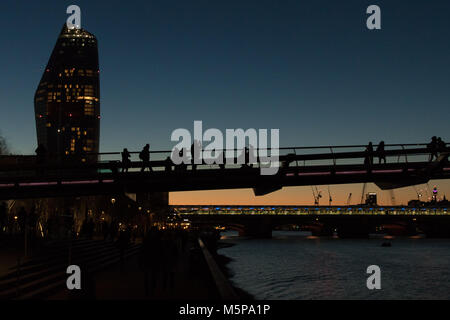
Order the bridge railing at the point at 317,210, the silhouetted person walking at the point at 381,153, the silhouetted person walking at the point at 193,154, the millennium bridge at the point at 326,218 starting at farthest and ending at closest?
the bridge railing at the point at 317,210
the millennium bridge at the point at 326,218
the silhouetted person walking at the point at 381,153
the silhouetted person walking at the point at 193,154

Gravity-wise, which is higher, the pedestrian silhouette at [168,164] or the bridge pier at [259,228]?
the pedestrian silhouette at [168,164]

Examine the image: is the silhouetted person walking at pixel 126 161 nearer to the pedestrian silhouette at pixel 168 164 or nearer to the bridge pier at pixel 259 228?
the pedestrian silhouette at pixel 168 164

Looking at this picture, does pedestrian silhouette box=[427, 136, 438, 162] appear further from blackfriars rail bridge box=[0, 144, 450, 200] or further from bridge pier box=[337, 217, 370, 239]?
bridge pier box=[337, 217, 370, 239]

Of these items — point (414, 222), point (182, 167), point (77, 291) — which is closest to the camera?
point (77, 291)

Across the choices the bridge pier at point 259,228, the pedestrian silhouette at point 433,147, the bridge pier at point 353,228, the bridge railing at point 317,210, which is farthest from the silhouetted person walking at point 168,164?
the bridge pier at point 353,228

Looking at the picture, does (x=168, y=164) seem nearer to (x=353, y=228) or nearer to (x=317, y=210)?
(x=317, y=210)

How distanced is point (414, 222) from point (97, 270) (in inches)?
6950

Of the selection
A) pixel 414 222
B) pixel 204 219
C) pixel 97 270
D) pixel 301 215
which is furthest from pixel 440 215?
pixel 97 270

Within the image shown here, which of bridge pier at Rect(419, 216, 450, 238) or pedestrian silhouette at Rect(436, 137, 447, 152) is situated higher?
pedestrian silhouette at Rect(436, 137, 447, 152)

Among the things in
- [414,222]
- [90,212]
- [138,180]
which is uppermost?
[138,180]

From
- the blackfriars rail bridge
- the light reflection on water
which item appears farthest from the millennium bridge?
the blackfriars rail bridge
